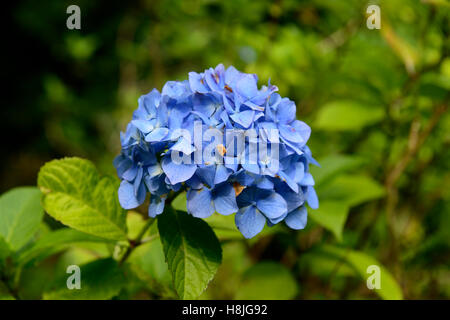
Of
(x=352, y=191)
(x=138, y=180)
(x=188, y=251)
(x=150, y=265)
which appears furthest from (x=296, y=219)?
(x=352, y=191)

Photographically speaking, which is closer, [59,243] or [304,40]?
[59,243]

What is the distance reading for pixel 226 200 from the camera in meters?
0.96

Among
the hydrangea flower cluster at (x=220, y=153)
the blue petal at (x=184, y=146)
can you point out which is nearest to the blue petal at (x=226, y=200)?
the hydrangea flower cluster at (x=220, y=153)

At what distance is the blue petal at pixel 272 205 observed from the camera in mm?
975

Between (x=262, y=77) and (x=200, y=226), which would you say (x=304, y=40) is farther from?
(x=200, y=226)

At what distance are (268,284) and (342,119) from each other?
82 centimetres

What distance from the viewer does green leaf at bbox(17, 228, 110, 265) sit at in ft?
3.89

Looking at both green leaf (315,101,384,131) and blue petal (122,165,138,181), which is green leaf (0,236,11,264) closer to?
blue petal (122,165,138,181)

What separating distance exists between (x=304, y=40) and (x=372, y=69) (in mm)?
642

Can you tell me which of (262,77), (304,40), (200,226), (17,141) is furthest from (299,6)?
(17,141)

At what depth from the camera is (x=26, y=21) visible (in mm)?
4336

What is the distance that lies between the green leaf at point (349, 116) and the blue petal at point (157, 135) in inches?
42.1

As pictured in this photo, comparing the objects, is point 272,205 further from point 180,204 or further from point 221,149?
point 180,204

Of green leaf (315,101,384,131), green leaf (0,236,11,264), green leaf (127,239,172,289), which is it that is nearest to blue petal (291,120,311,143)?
green leaf (127,239,172,289)
